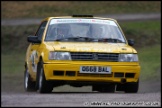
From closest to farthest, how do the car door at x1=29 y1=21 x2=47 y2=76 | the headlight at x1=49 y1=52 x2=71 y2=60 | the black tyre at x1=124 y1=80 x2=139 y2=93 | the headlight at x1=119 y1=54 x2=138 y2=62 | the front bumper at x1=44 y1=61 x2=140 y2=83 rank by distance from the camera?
1. the front bumper at x1=44 y1=61 x2=140 y2=83
2. the headlight at x1=49 y1=52 x2=71 y2=60
3. the headlight at x1=119 y1=54 x2=138 y2=62
4. the black tyre at x1=124 y1=80 x2=139 y2=93
5. the car door at x1=29 y1=21 x2=47 y2=76

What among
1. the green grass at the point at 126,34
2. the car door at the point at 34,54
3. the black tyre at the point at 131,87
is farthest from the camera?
the green grass at the point at 126,34

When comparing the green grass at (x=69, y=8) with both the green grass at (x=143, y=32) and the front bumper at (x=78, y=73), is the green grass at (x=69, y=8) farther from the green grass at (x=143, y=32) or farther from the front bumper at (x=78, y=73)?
the front bumper at (x=78, y=73)

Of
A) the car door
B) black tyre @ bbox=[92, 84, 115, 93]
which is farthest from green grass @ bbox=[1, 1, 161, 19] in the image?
black tyre @ bbox=[92, 84, 115, 93]

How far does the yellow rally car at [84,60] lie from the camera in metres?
14.9

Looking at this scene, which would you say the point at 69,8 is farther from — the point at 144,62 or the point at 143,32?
the point at 144,62

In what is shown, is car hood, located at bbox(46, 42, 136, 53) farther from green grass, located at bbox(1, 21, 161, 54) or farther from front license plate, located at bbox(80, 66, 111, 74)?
green grass, located at bbox(1, 21, 161, 54)

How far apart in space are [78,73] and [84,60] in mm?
285

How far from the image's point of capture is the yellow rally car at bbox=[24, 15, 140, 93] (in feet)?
49.0

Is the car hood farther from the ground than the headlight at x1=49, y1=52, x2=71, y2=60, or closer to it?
farther from the ground

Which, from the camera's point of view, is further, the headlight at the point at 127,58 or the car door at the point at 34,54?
the car door at the point at 34,54

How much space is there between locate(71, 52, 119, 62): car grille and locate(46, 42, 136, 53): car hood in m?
0.07

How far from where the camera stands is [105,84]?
15766 millimetres

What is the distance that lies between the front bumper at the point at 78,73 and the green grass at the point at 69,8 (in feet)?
84.4

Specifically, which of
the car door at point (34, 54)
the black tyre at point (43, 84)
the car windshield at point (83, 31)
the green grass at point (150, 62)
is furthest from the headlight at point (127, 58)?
the green grass at point (150, 62)
